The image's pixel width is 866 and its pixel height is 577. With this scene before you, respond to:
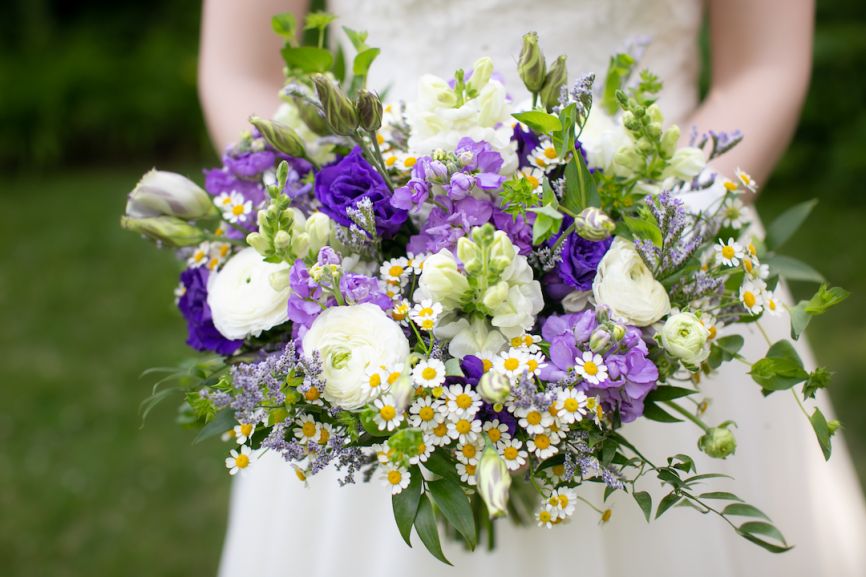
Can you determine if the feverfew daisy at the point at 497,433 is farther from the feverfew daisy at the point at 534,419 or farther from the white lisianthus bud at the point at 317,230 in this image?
the white lisianthus bud at the point at 317,230

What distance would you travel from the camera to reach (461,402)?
972mm

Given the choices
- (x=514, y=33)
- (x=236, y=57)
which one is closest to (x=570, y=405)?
(x=514, y=33)

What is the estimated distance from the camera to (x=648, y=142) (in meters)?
1.09

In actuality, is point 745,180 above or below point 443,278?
above

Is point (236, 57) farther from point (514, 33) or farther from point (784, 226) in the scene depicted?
point (784, 226)

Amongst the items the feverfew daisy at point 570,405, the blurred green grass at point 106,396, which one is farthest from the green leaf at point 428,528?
the blurred green grass at point 106,396

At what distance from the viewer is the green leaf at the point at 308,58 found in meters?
1.26

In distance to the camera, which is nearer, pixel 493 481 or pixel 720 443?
pixel 493 481

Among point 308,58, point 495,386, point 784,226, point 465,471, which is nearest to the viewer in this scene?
point 495,386

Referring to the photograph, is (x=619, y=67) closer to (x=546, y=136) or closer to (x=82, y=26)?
(x=546, y=136)

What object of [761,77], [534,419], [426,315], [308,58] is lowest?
[534,419]

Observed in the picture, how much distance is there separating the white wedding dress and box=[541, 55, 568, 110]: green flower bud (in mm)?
503

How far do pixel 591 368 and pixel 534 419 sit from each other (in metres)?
0.09

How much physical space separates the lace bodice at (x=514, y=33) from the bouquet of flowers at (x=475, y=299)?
518mm
